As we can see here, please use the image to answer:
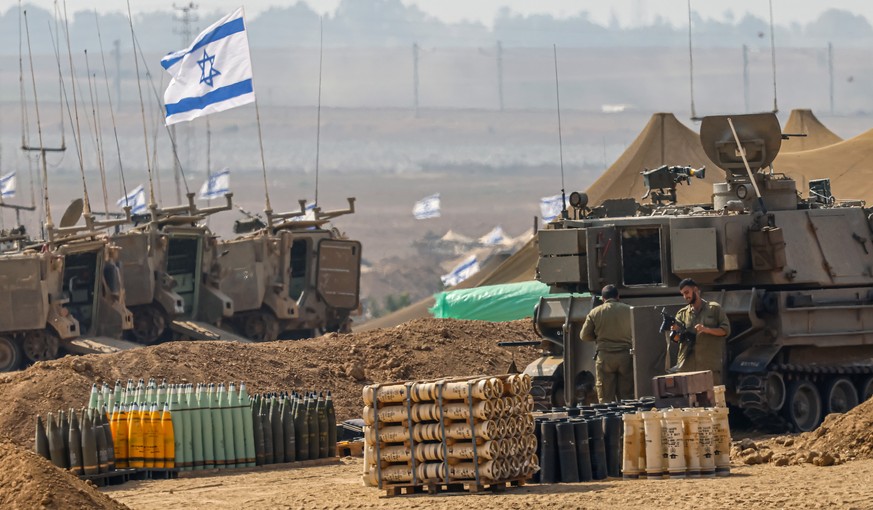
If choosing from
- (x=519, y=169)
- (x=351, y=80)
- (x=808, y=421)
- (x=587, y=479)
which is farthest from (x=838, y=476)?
(x=351, y=80)

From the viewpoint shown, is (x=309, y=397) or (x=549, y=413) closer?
(x=549, y=413)

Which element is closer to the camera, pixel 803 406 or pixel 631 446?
pixel 631 446

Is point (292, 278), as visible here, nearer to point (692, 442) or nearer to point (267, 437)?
point (267, 437)

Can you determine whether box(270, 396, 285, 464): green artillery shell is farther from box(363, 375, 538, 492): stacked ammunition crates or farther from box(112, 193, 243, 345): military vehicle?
box(112, 193, 243, 345): military vehicle

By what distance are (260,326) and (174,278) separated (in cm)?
229

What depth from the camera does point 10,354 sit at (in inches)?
1223

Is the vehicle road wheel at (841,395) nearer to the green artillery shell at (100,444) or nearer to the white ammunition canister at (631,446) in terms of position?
the white ammunition canister at (631,446)

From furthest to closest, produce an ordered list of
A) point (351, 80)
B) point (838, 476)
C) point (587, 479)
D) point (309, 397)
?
1. point (351, 80)
2. point (309, 397)
3. point (587, 479)
4. point (838, 476)

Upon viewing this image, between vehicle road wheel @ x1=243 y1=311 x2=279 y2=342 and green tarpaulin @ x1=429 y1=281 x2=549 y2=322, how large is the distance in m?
3.31

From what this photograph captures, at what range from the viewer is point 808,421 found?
1933 centimetres

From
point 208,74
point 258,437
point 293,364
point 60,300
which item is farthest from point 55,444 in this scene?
point 208,74

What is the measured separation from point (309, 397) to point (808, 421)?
524 cm

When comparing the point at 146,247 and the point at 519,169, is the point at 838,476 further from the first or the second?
the point at 519,169

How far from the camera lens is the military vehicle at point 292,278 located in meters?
35.8
